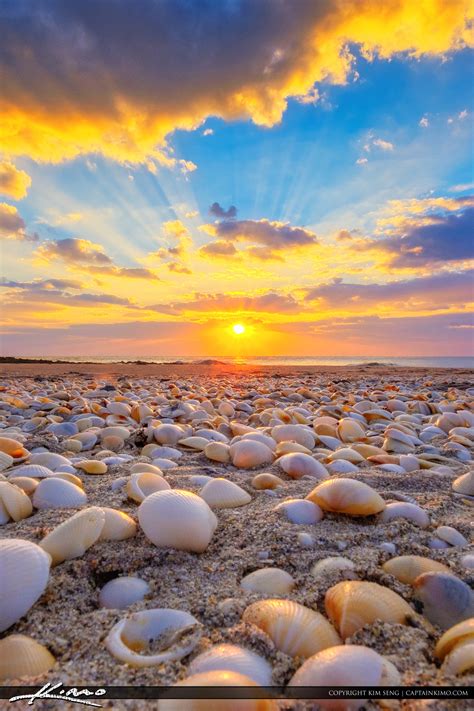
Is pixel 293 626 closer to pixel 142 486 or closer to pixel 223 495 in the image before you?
pixel 223 495

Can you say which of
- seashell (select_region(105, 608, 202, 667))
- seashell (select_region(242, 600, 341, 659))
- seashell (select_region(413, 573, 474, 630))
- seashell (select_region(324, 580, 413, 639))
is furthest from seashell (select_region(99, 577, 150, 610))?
seashell (select_region(413, 573, 474, 630))

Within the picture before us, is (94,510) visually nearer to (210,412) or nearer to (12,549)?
(12,549)

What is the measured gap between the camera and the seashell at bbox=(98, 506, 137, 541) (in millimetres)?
1499

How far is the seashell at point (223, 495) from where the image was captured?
1.86 metres

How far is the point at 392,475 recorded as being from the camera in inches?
92.9

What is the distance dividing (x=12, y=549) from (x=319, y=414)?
3.81 m

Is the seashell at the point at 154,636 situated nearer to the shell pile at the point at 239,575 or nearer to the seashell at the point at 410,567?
the shell pile at the point at 239,575

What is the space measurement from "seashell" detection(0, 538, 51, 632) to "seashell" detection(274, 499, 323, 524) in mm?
879

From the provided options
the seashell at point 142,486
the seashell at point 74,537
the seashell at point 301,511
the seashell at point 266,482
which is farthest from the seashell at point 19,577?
the seashell at point 266,482

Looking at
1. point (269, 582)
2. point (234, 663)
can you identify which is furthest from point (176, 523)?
point (234, 663)

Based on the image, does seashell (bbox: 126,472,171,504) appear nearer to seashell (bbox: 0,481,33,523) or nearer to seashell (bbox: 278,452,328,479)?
seashell (bbox: 0,481,33,523)

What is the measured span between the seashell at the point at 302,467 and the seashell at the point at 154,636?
142 centimetres

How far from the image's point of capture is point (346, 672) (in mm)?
824

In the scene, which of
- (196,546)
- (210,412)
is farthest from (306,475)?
(210,412)
